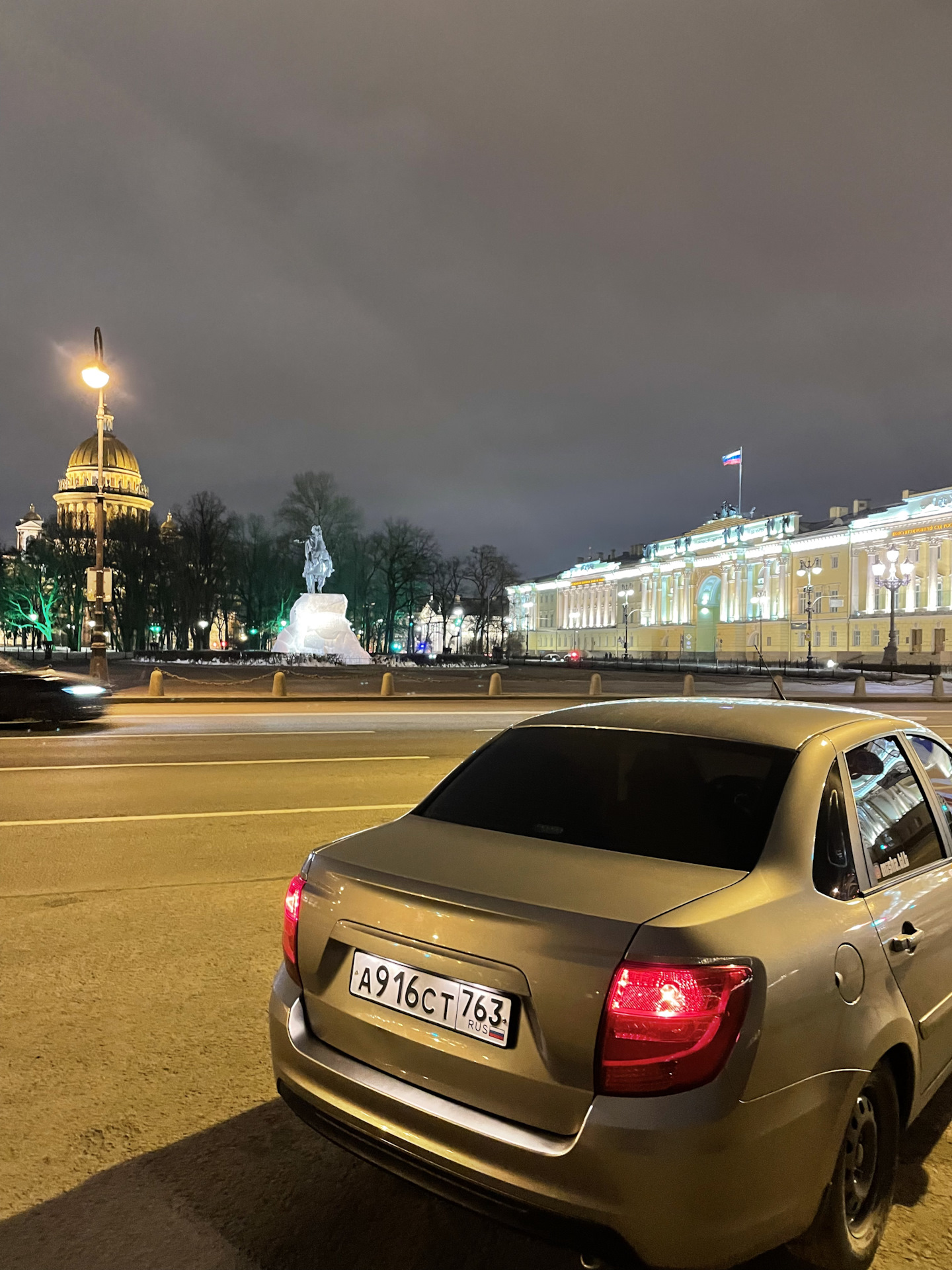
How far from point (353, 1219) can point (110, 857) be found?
5.10 meters

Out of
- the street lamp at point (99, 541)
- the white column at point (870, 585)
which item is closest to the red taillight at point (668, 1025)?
the street lamp at point (99, 541)

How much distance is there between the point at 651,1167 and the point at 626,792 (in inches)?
54.4

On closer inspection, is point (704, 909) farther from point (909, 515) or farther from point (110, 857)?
point (909, 515)

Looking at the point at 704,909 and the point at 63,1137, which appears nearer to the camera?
the point at 704,909

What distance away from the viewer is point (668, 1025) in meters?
2.18

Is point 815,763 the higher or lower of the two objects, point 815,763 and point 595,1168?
the higher

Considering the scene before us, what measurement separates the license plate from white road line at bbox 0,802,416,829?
6.37m

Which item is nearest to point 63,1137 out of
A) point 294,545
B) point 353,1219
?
point 353,1219

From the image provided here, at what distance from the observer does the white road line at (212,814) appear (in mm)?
8445

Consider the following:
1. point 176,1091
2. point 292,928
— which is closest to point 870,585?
point 176,1091

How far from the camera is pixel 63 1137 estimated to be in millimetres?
3289

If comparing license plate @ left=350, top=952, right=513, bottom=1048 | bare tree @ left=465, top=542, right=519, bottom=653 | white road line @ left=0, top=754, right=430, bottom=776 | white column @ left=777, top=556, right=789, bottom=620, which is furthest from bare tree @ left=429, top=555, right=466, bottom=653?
license plate @ left=350, top=952, right=513, bottom=1048

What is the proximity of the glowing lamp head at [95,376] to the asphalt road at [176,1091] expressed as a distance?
19069mm

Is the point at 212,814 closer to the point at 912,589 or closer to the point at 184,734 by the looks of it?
the point at 184,734
